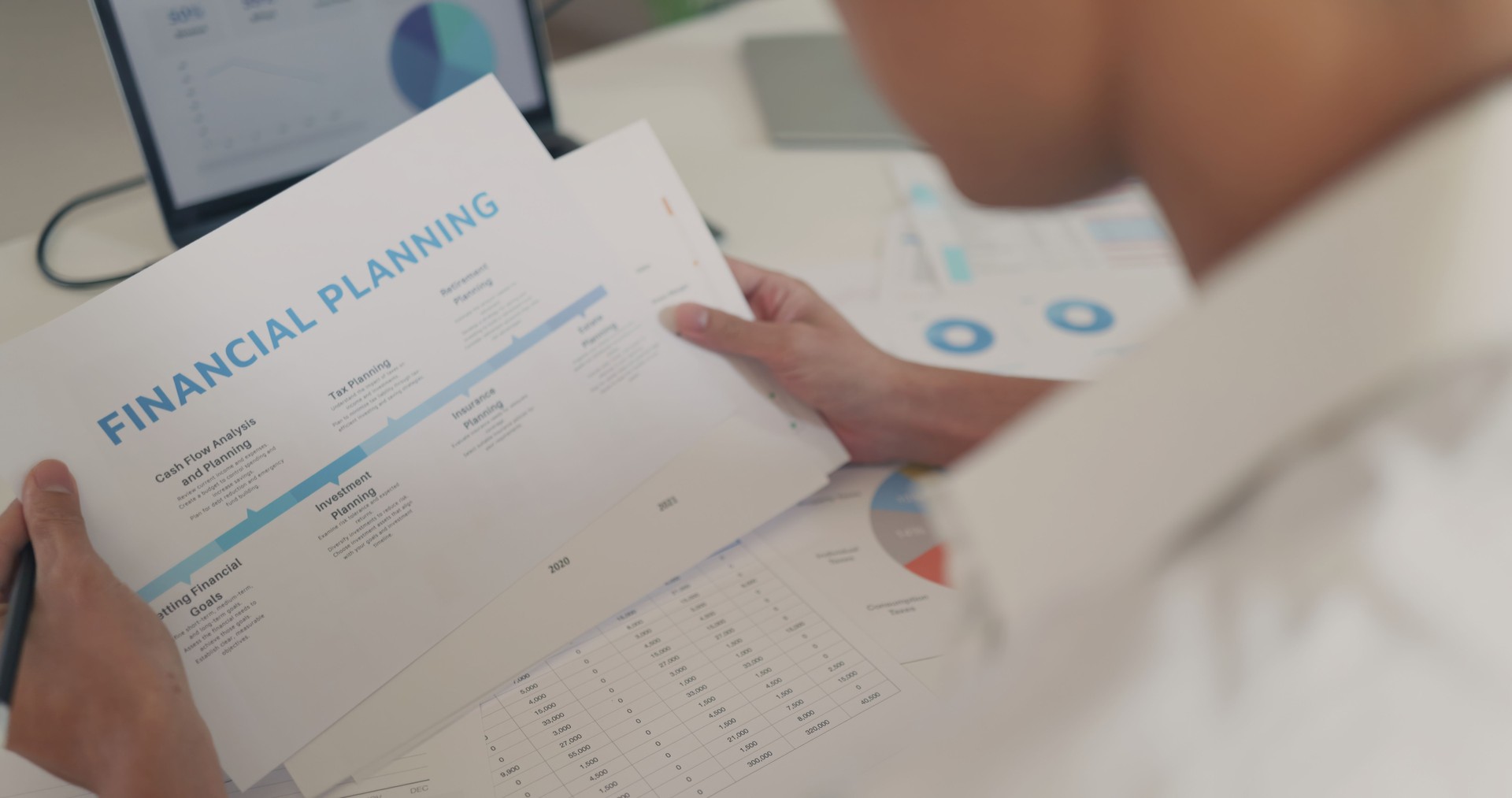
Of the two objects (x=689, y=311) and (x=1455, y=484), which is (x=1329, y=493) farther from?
(x=689, y=311)

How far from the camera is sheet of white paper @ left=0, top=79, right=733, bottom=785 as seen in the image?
21.5 inches

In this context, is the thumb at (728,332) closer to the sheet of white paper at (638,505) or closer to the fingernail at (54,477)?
the sheet of white paper at (638,505)

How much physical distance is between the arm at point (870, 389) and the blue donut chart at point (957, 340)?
0.11m

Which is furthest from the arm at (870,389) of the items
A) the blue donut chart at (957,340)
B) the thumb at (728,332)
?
the blue donut chart at (957,340)

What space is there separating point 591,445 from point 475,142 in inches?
8.3

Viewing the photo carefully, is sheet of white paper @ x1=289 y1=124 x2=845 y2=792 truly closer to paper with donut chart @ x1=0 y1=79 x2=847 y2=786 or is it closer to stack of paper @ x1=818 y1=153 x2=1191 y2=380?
paper with donut chart @ x1=0 y1=79 x2=847 y2=786

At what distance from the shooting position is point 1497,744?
26cm

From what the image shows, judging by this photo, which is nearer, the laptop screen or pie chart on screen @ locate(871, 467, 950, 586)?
pie chart on screen @ locate(871, 467, 950, 586)

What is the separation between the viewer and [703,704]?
0.59m

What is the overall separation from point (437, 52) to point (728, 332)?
0.51 metres

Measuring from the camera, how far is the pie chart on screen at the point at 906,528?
679 mm

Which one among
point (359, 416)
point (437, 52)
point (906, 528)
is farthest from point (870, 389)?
point (437, 52)

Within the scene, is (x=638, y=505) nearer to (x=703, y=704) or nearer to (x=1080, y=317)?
(x=703, y=704)

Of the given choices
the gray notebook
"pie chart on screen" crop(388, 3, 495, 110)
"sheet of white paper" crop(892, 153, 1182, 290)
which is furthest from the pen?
the gray notebook
